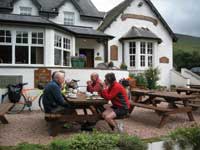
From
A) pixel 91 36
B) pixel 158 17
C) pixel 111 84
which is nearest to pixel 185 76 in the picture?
pixel 158 17

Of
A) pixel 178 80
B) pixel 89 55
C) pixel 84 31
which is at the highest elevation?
pixel 84 31

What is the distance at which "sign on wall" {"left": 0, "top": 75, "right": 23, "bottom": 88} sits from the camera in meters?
13.2

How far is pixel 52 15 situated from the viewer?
2392cm

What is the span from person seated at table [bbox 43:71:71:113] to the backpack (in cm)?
465

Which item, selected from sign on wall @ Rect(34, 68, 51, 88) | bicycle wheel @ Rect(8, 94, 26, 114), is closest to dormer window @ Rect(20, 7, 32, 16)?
sign on wall @ Rect(34, 68, 51, 88)

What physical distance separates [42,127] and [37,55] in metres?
7.40

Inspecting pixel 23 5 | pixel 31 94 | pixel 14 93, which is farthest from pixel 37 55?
pixel 23 5

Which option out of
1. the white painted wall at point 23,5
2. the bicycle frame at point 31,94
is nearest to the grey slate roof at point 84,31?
the white painted wall at point 23,5

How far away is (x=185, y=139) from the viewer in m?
6.89

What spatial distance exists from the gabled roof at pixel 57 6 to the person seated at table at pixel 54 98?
1574cm

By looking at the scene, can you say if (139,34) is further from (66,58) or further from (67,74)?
(67,74)

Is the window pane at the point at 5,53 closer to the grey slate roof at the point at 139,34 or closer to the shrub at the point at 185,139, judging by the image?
the shrub at the point at 185,139

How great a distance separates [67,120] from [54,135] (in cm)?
50

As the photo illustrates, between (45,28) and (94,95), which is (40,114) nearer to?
(94,95)
